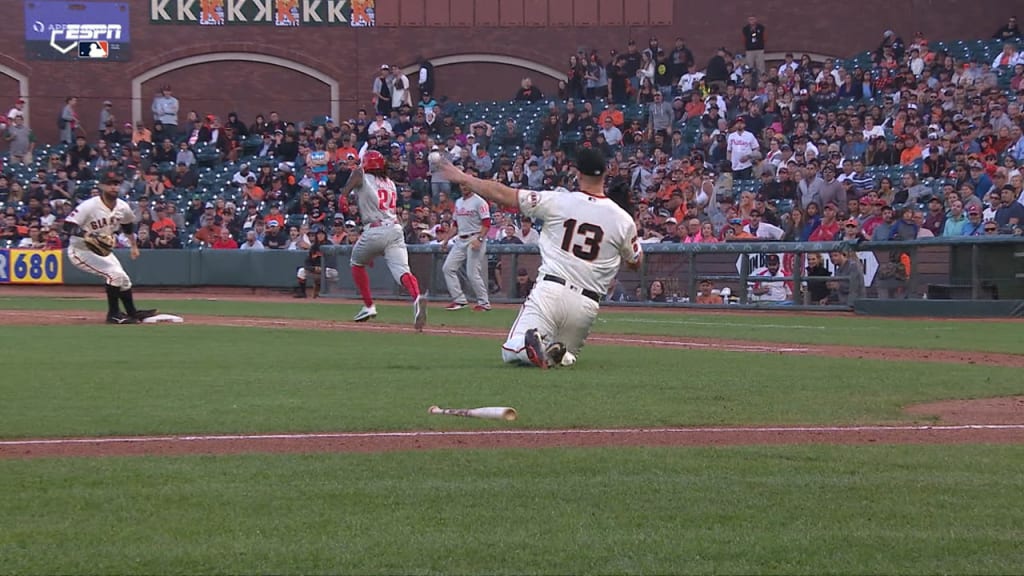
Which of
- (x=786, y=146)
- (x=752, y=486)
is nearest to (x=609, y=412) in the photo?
(x=752, y=486)

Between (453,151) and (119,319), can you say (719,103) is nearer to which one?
(453,151)

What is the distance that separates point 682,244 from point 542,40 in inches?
673

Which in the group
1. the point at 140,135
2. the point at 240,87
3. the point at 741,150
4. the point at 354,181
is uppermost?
the point at 240,87

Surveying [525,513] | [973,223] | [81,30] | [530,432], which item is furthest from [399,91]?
[525,513]

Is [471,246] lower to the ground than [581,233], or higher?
higher

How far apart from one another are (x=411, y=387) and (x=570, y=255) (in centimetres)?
213

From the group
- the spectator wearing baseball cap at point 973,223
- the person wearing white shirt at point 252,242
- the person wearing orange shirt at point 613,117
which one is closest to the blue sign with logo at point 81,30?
the person wearing white shirt at point 252,242

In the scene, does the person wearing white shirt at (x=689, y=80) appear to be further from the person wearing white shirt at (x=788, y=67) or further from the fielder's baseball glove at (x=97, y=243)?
the fielder's baseball glove at (x=97, y=243)

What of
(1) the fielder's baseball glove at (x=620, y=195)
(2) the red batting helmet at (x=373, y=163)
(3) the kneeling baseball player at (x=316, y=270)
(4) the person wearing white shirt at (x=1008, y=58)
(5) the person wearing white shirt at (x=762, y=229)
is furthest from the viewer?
(3) the kneeling baseball player at (x=316, y=270)

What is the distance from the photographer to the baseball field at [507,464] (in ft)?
14.3

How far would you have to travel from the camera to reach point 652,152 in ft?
94.4

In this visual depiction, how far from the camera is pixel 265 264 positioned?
28641 mm

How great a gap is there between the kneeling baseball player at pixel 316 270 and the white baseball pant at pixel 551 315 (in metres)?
16.4

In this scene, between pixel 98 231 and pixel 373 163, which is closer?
pixel 98 231
